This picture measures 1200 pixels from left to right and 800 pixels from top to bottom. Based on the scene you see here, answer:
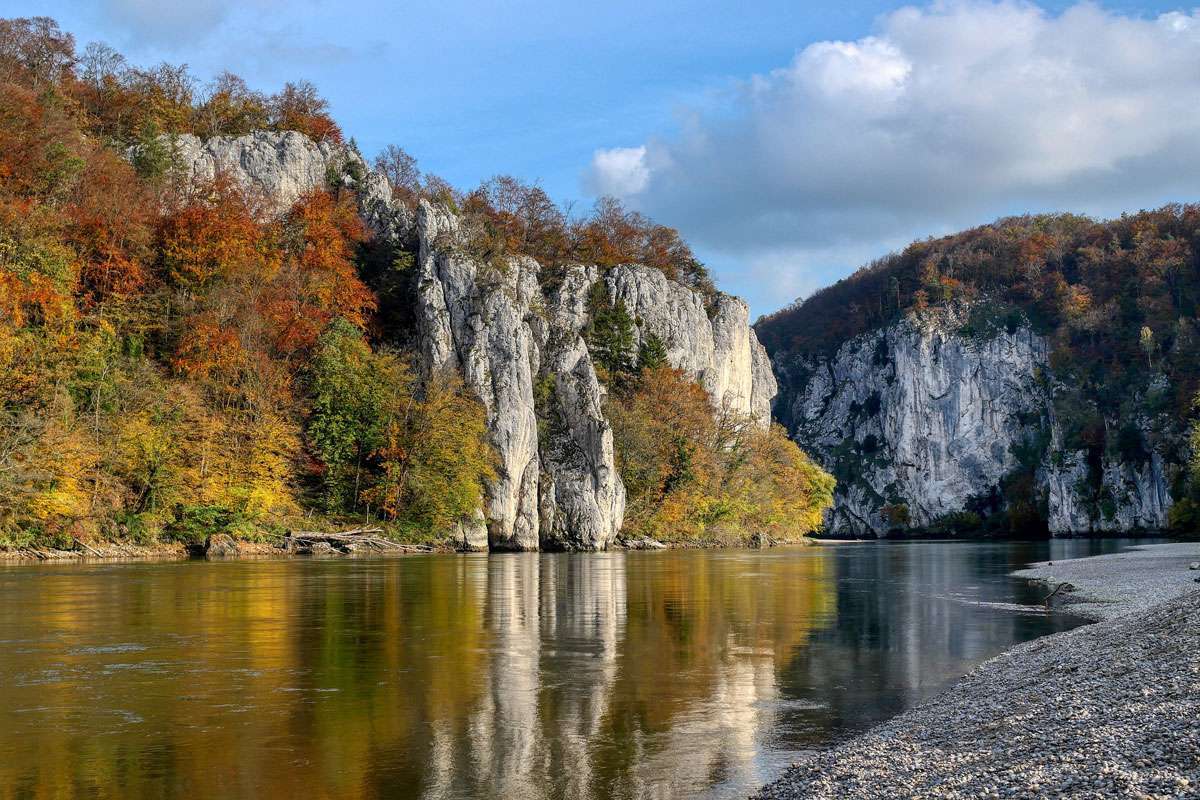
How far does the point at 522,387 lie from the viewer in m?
78.0

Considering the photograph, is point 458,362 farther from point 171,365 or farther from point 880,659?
point 880,659

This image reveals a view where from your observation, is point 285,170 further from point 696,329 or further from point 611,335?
point 696,329

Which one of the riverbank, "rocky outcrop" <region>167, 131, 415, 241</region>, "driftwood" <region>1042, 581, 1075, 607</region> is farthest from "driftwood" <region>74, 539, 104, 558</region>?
the riverbank

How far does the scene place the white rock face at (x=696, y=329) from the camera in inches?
4119

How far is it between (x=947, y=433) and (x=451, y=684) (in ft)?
515

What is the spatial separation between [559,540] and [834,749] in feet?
222

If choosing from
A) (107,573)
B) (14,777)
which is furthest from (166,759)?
(107,573)

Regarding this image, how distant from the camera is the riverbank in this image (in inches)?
313

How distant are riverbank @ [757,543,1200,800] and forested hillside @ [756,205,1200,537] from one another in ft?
398

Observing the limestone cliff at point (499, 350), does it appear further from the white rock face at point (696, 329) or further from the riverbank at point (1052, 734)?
the riverbank at point (1052, 734)

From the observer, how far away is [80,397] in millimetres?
53812

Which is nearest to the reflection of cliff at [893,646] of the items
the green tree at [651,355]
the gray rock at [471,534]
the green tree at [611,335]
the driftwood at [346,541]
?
the driftwood at [346,541]

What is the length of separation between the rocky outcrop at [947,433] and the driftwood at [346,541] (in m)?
107

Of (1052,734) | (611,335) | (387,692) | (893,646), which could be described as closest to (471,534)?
(611,335)
